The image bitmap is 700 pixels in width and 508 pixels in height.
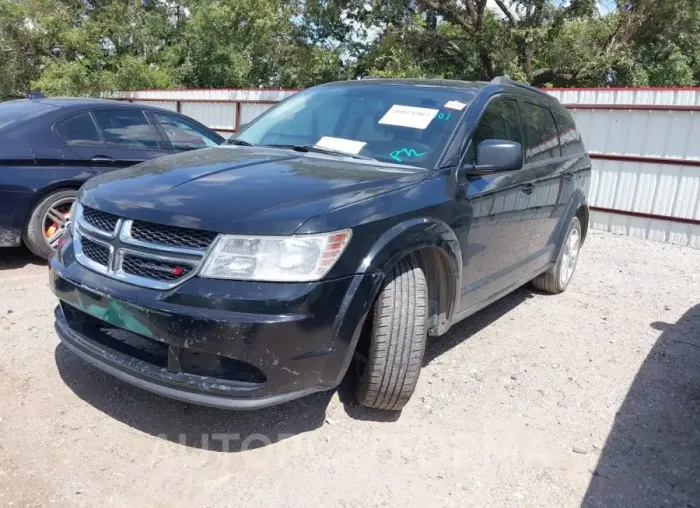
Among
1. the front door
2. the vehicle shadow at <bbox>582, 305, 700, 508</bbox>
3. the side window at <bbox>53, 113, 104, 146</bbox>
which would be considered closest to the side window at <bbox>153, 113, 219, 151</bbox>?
the side window at <bbox>53, 113, 104, 146</bbox>

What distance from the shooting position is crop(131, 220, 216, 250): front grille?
251 cm

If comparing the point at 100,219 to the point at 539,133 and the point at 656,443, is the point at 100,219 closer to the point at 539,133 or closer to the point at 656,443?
the point at 656,443

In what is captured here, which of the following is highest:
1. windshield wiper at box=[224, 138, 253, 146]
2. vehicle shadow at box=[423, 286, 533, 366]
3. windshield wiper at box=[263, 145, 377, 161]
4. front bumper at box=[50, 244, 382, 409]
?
windshield wiper at box=[263, 145, 377, 161]

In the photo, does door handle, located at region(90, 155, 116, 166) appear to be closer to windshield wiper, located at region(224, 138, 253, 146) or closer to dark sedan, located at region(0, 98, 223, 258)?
dark sedan, located at region(0, 98, 223, 258)

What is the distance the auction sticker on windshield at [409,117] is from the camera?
358 cm

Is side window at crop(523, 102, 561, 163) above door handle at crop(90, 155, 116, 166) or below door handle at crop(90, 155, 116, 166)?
above

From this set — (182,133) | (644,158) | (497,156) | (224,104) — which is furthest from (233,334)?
(224,104)

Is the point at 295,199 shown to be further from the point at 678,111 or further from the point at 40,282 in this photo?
the point at 678,111

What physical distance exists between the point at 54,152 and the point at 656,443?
199 inches

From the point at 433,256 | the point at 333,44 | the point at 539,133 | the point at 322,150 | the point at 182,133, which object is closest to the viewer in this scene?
the point at 433,256

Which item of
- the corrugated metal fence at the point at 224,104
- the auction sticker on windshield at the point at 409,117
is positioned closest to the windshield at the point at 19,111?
the auction sticker on windshield at the point at 409,117

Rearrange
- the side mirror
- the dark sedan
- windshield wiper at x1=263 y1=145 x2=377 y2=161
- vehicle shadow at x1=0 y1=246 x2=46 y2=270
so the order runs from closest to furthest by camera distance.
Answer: the side mirror < windshield wiper at x1=263 y1=145 x2=377 y2=161 < the dark sedan < vehicle shadow at x1=0 y1=246 x2=46 y2=270

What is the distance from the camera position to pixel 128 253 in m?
2.67

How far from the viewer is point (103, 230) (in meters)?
2.85
